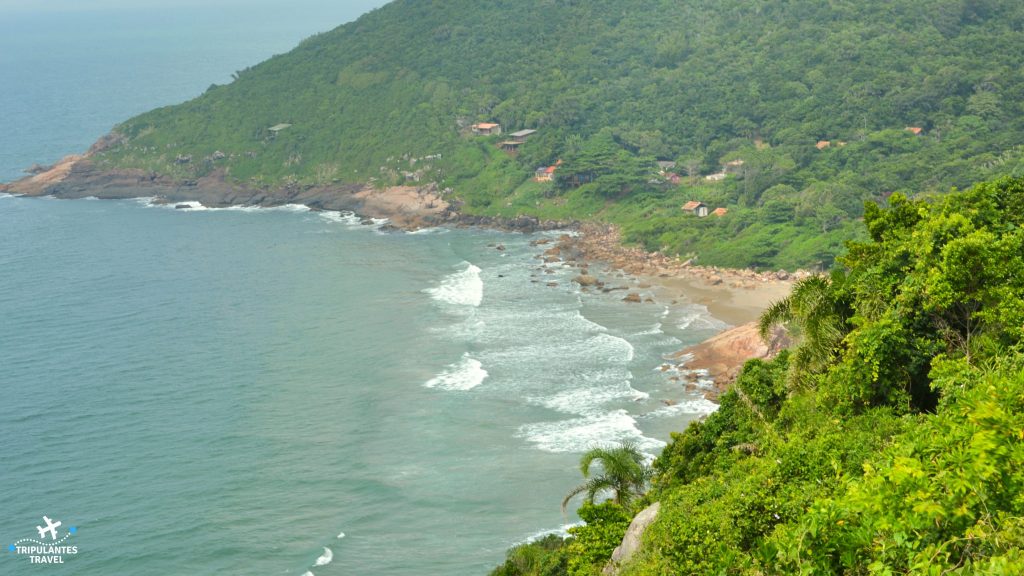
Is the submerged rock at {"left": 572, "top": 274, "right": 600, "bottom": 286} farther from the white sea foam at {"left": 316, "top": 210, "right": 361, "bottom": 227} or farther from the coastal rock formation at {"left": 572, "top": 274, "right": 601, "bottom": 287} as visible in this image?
the white sea foam at {"left": 316, "top": 210, "right": 361, "bottom": 227}

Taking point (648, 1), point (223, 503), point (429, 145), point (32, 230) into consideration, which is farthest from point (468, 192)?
point (223, 503)

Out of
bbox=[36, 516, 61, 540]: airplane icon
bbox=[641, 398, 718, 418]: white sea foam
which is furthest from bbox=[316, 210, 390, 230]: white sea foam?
bbox=[36, 516, 61, 540]: airplane icon

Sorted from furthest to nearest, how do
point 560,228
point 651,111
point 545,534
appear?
1. point 651,111
2. point 560,228
3. point 545,534

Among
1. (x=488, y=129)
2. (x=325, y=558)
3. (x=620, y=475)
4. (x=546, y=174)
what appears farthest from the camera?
(x=488, y=129)

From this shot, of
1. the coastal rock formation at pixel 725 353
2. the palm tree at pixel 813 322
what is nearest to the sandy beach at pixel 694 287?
the coastal rock formation at pixel 725 353

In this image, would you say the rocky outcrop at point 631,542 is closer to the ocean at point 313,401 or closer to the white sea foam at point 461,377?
the ocean at point 313,401

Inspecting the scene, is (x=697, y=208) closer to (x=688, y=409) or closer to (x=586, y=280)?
(x=586, y=280)

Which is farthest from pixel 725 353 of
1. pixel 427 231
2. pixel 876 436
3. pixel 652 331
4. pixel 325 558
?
pixel 427 231
